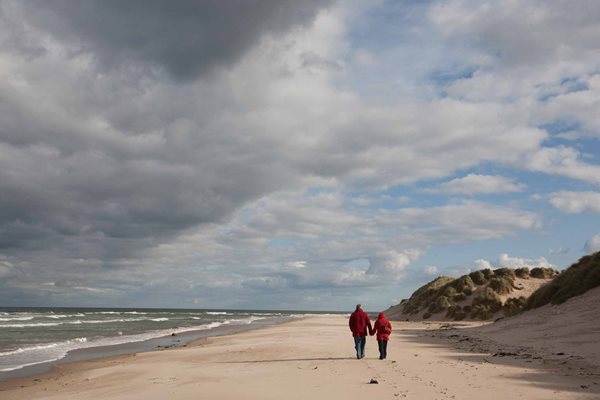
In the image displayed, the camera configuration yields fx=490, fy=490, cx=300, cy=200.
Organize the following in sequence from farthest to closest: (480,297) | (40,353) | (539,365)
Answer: (480,297) → (40,353) → (539,365)

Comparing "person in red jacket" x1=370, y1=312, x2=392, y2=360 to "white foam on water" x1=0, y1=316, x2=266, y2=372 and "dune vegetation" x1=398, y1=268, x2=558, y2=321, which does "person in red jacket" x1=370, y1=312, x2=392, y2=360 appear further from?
"dune vegetation" x1=398, y1=268, x2=558, y2=321

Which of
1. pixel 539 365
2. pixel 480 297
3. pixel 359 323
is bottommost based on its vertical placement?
pixel 539 365

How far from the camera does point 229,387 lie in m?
11.9

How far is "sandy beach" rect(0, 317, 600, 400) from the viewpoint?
10.6 meters

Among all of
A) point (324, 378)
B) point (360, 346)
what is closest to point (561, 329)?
point (360, 346)

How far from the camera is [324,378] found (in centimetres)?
1260

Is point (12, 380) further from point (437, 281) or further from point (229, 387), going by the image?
point (437, 281)

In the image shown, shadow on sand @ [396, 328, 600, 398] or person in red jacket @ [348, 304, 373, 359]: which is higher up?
person in red jacket @ [348, 304, 373, 359]

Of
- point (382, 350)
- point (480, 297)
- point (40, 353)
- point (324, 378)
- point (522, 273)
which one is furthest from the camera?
point (522, 273)

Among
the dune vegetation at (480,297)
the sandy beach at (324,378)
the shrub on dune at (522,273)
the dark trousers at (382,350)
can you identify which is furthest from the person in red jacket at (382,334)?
the shrub on dune at (522,273)

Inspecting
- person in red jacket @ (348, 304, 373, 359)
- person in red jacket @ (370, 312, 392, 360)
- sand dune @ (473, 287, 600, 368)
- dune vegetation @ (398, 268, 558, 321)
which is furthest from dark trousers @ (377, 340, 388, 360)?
dune vegetation @ (398, 268, 558, 321)

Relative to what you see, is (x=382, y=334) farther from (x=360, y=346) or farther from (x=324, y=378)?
(x=324, y=378)

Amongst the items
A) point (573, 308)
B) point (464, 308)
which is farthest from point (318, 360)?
point (464, 308)

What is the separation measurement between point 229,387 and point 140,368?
6.60 metres
